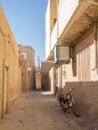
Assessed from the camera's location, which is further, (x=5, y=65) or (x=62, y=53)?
(x=62, y=53)

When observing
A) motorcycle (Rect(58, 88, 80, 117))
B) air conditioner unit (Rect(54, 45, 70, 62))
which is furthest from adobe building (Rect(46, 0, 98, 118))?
motorcycle (Rect(58, 88, 80, 117))

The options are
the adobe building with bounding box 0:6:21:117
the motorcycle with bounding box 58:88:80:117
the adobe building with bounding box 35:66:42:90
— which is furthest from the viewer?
the adobe building with bounding box 35:66:42:90

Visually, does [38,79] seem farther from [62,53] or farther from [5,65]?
[5,65]

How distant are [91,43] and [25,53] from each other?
30438 millimetres

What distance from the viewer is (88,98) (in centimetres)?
Result: 845

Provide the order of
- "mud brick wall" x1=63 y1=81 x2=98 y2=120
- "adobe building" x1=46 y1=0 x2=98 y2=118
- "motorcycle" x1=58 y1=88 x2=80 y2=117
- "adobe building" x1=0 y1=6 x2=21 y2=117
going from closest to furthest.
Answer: "mud brick wall" x1=63 y1=81 x2=98 y2=120, "adobe building" x1=46 y1=0 x2=98 y2=118, "adobe building" x1=0 y1=6 x2=21 y2=117, "motorcycle" x1=58 y1=88 x2=80 y2=117

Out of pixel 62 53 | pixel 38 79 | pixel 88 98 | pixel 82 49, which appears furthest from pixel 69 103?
pixel 38 79

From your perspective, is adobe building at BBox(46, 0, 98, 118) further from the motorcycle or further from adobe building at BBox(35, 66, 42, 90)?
adobe building at BBox(35, 66, 42, 90)

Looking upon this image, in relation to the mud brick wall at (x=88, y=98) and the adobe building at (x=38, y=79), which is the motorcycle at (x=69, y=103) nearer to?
the mud brick wall at (x=88, y=98)

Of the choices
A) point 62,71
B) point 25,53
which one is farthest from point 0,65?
point 25,53

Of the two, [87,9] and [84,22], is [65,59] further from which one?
[87,9]

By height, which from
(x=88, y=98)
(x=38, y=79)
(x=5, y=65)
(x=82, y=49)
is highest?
(x=82, y=49)

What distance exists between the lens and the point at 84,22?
9.03m

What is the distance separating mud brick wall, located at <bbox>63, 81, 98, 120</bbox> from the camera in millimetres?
7706
